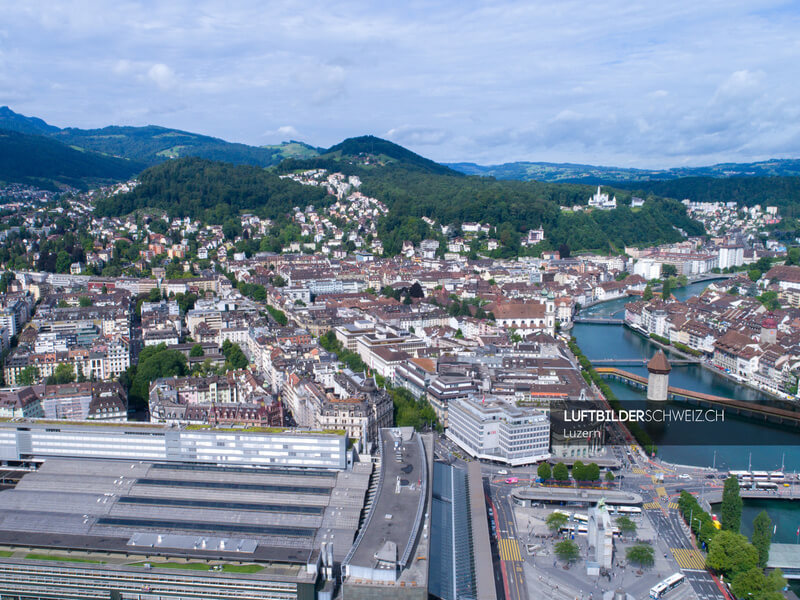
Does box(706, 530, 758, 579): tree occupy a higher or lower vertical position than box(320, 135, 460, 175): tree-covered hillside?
lower

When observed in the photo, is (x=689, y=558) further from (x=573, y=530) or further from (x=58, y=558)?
(x=58, y=558)

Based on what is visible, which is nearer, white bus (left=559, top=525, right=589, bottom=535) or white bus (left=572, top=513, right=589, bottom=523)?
white bus (left=559, top=525, right=589, bottom=535)

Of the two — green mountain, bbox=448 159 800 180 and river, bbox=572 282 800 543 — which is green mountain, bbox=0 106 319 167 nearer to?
green mountain, bbox=448 159 800 180

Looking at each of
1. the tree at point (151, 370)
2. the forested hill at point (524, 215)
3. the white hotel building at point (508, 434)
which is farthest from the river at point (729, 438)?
the forested hill at point (524, 215)

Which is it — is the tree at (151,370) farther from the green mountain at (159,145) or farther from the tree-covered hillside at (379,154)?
the green mountain at (159,145)

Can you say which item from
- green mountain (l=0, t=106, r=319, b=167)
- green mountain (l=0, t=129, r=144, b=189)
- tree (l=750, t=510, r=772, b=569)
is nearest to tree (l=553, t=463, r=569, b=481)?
tree (l=750, t=510, r=772, b=569)

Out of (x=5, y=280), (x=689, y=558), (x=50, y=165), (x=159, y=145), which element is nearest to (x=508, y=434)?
(x=689, y=558)
